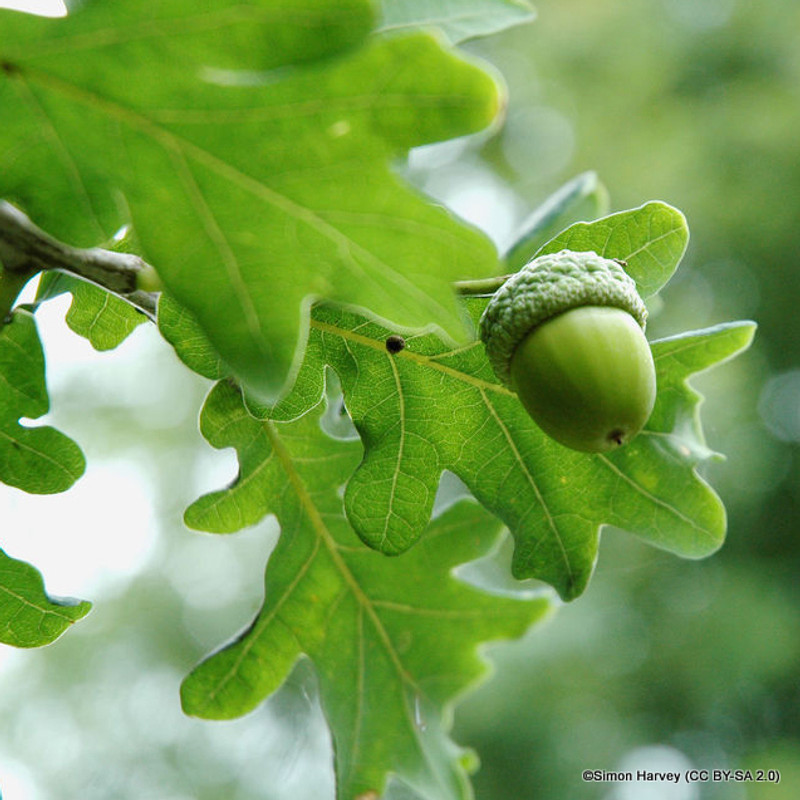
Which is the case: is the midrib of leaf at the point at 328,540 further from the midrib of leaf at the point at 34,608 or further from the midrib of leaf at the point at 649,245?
the midrib of leaf at the point at 649,245

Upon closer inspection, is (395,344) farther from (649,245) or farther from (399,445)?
(649,245)

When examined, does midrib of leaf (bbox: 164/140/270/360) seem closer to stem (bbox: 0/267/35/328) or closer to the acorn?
stem (bbox: 0/267/35/328)

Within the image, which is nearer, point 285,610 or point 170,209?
point 170,209

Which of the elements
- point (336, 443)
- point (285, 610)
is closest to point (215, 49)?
point (336, 443)

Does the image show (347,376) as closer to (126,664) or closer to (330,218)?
(330,218)

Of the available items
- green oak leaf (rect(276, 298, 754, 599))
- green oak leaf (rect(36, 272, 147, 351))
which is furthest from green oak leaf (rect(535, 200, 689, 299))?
green oak leaf (rect(36, 272, 147, 351))

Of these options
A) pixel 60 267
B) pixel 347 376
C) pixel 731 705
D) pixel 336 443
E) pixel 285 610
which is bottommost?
pixel 731 705

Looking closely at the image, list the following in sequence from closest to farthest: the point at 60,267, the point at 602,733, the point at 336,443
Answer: the point at 60,267 → the point at 336,443 → the point at 602,733

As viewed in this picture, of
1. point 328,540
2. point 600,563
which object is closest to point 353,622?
point 328,540
